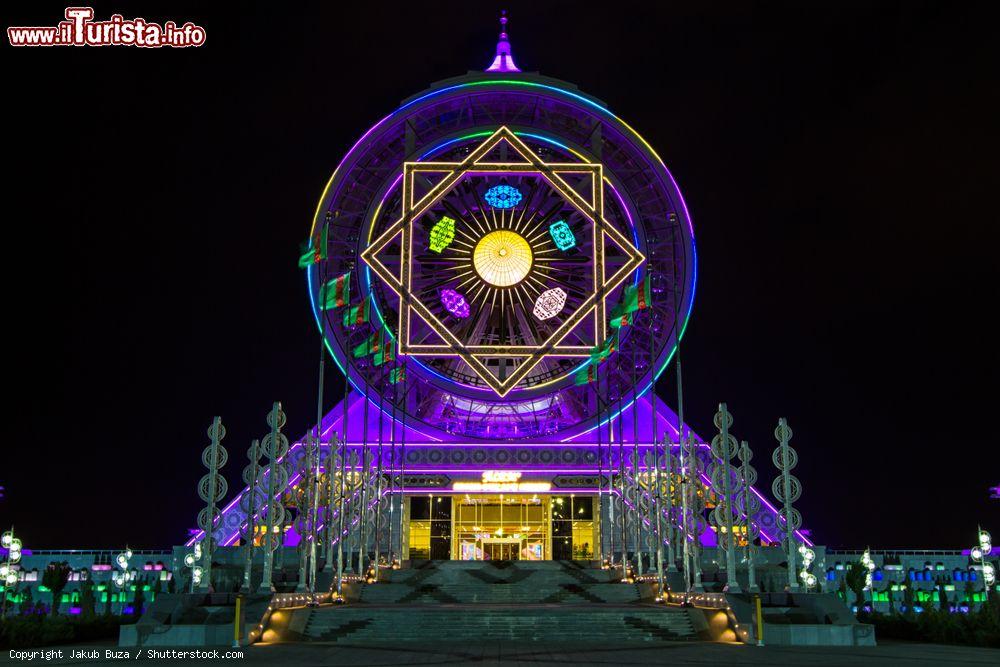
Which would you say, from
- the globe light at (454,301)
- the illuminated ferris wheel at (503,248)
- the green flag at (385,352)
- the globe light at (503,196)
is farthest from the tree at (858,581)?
the globe light at (503,196)

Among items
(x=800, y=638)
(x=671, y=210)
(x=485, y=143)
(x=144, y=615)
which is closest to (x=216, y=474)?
(x=144, y=615)

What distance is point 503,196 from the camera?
187 feet

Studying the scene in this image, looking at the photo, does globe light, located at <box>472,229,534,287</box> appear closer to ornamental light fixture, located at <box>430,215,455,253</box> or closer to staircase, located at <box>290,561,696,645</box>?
ornamental light fixture, located at <box>430,215,455,253</box>

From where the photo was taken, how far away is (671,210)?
187ft

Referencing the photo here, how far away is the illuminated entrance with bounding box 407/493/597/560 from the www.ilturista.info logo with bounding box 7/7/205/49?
33.1 meters

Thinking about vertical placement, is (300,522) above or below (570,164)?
below

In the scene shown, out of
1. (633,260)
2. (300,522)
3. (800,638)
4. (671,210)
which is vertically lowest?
(800,638)

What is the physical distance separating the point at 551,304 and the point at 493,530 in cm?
1488

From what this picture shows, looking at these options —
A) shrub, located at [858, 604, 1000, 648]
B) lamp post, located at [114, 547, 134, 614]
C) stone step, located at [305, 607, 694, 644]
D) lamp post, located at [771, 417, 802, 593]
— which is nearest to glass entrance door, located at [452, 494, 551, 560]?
lamp post, located at [114, 547, 134, 614]

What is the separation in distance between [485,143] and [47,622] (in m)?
35.3

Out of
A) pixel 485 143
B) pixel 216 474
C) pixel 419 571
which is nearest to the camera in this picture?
pixel 216 474

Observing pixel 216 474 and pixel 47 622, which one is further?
pixel 216 474

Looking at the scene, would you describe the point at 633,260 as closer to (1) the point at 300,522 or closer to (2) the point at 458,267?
(2) the point at 458,267

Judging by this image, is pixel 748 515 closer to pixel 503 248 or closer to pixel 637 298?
pixel 637 298
